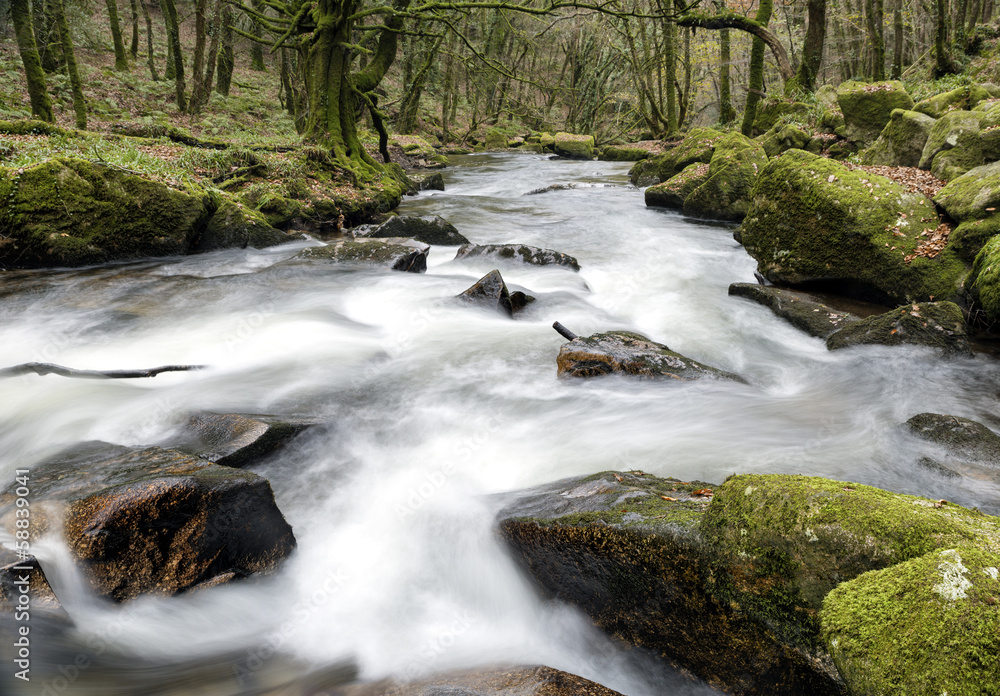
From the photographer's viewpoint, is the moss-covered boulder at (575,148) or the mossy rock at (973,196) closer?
the mossy rock at (973,196)

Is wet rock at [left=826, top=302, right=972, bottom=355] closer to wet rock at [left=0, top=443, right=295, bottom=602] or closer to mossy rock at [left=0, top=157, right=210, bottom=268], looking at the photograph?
wet rock at [left=0, top=443, right=295, bottom=602]

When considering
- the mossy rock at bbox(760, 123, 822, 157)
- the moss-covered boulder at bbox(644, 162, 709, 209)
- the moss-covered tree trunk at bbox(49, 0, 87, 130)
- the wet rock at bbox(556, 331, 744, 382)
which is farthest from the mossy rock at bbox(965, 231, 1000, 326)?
the moss-covered tree trunk at bbox(49, 0, 87, 130)

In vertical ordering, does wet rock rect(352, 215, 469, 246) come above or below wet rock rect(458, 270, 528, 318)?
above

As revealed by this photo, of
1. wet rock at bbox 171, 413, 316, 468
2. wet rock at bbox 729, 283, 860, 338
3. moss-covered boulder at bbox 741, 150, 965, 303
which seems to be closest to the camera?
wet rock at bbox 171, 413, 316, 468

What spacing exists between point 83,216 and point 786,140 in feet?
53.9

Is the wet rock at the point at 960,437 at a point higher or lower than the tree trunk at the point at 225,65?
lower

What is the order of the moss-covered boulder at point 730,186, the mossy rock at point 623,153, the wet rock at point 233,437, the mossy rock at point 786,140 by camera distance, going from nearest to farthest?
the wet rock at point 233,437
the moss-covered boulder at point 730,186
the mossy rock at point 786,140
the mossy rock at point 623,153

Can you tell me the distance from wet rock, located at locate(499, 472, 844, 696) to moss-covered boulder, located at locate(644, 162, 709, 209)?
42.9ft

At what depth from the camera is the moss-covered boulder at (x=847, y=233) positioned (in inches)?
283

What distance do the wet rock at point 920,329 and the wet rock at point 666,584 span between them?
13.9 feet

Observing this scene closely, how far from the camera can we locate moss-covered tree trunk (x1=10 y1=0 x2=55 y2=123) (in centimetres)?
1438

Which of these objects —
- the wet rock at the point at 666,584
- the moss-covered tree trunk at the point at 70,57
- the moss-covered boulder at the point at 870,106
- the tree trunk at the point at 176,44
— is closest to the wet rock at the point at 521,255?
the wet rock at the point at 666,584

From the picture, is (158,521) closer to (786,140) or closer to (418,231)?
(418,231)

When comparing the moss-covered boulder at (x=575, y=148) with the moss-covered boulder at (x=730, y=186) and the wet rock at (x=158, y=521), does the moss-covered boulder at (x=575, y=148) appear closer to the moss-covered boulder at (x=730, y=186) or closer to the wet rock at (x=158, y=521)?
the moss-covered boulder at (x=730, y=186)
